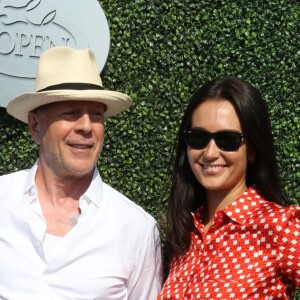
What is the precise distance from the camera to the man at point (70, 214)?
9.11ft

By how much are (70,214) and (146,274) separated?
438mm

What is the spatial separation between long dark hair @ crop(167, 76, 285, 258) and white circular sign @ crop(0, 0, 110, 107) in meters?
1.60

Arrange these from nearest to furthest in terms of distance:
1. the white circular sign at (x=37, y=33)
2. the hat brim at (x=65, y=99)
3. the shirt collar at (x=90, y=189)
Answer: the hat brim at (x=65, y=99), the shirt collar at (x=90, y=189), the white circular sign at (x=37, y=33)

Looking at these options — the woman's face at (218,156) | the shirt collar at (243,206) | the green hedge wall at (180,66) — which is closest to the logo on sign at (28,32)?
the green hedge wall at (180,66)

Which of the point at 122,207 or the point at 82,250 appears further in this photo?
the point at 122,207

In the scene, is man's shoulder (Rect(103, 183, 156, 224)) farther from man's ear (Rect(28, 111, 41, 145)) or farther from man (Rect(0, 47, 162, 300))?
man's ear (Rect(28, 111, 41, 145))

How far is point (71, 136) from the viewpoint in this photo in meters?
2.86

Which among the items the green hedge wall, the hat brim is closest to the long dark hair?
the hat brim

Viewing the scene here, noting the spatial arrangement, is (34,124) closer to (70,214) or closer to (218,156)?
(70,214)

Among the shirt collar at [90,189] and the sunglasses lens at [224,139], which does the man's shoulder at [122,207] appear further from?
the sunglasses lens at [224,139]

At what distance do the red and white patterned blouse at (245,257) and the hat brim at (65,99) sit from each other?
0.70 meters

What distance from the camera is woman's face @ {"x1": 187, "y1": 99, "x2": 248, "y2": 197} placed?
2.75 meters

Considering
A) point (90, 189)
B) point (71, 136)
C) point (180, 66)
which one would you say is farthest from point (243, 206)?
point (180, 66)

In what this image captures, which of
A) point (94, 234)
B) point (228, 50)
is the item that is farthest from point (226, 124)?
point (228, 50)
